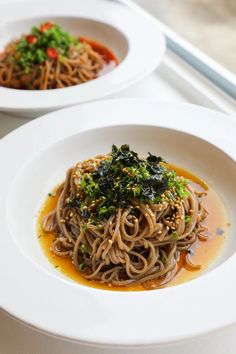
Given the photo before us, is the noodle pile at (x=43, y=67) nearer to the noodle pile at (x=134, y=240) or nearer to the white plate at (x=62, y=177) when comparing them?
Answer: the white plate at (x=62, y=177)

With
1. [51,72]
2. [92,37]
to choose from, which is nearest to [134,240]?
[51,72]

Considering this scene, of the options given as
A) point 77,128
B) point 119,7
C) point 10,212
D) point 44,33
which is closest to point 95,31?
point 119,7

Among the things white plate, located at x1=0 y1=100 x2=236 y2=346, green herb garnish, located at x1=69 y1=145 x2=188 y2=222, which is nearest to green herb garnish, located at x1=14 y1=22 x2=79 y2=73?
white plate, located at x1=0 y1=100 x2=236 y2=346

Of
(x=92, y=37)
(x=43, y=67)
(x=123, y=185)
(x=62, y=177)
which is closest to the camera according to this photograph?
(x=123, y=185)

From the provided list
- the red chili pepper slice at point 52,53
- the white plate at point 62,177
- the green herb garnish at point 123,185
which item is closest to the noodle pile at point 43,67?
the red chili pepper slice at point 52,53

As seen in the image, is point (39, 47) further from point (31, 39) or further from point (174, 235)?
point (174, 235)

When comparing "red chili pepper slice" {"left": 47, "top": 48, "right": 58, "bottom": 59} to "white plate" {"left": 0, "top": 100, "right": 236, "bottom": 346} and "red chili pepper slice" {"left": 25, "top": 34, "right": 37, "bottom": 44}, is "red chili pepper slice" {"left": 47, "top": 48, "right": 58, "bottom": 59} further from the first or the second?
"white plate" {"left": 0, "top": 100, "right": 236, "bottom": 346}
